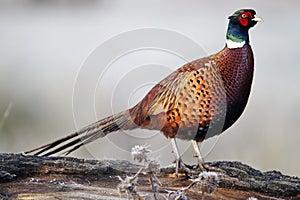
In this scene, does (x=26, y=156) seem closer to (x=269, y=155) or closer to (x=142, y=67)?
(x=142, y=67)

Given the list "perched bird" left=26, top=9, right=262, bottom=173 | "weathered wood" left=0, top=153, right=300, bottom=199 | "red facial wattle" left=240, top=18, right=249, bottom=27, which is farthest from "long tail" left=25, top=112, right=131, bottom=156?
"red facial wattle" left=240, top=18, right=249, bottom=27

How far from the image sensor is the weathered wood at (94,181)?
4.44 metres

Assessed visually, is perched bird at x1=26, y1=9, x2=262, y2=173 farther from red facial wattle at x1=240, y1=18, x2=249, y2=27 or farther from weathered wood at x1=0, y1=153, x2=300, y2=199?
weathered wood at x1=0, y1=153, x2=300, y2=199

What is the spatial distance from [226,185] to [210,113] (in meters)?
0.53

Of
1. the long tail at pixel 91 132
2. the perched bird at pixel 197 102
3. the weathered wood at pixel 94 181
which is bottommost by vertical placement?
the weathered wood at pixel 94 181

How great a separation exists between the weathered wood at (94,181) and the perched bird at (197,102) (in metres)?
0.27

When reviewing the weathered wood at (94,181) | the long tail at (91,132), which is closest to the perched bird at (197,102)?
the long tail at (91,132)

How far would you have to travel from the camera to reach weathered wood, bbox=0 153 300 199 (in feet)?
14.6

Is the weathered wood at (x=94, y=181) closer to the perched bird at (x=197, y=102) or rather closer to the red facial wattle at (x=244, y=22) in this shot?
the perched bird at (x=197, y=102)

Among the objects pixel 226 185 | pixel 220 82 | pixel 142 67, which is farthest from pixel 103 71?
pixel 226 185

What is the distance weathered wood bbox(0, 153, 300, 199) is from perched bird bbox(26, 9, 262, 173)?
10.5 inches

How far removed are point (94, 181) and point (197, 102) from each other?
2.93 feet

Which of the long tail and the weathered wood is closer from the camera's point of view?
the weathered wood

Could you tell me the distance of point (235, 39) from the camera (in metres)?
5.40
